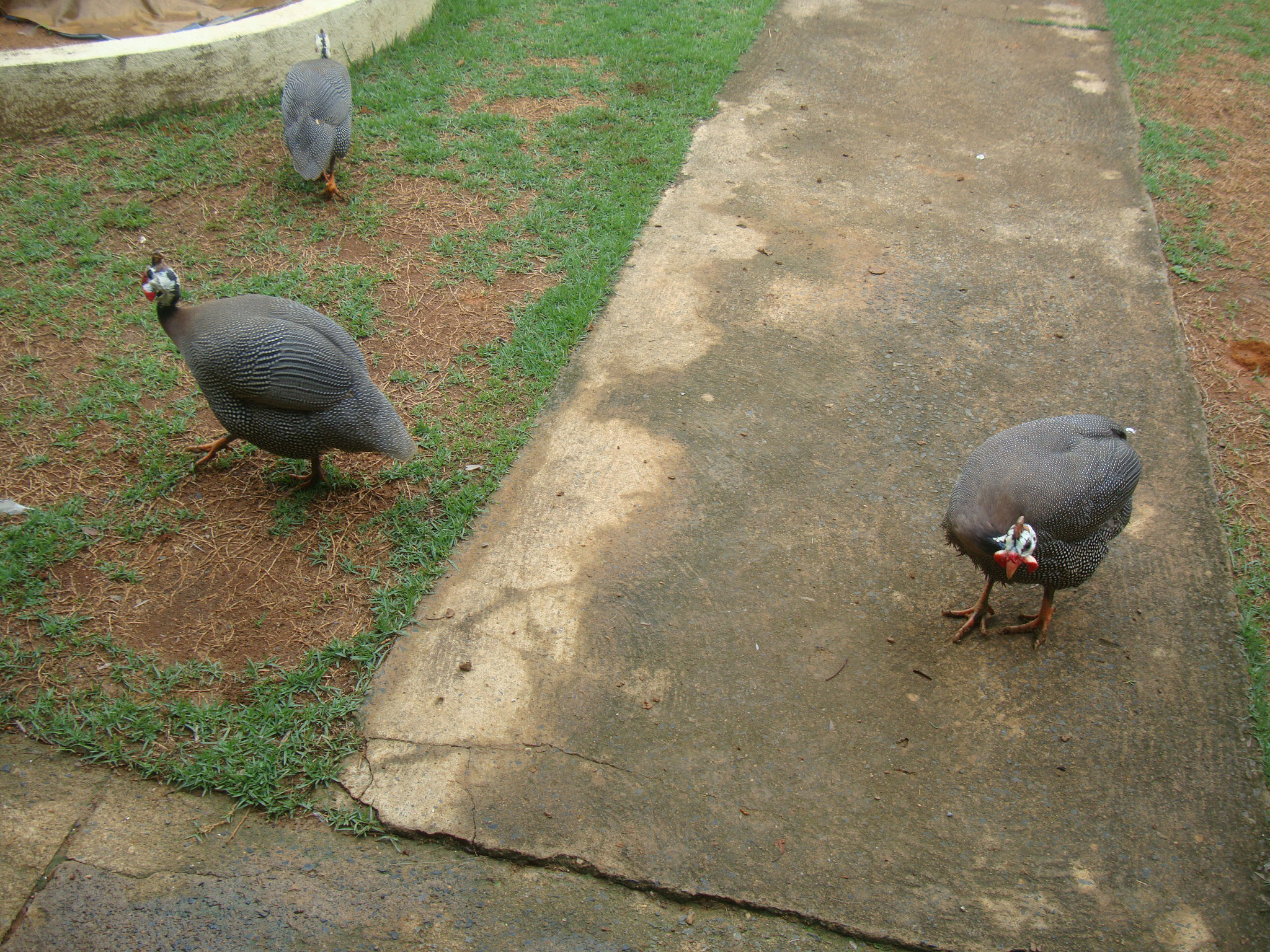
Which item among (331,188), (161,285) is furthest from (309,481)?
(331,188)

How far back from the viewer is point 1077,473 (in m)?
2.80

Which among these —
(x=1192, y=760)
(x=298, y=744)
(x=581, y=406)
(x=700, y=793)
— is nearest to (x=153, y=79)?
(x=581, y=406)

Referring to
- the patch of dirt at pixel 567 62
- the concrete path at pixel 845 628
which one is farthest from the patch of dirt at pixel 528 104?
the concrete path at pixel 845 628

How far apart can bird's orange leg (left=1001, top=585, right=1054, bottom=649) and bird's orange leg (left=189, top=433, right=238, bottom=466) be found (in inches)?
124

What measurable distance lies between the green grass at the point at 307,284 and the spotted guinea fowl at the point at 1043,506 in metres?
1.93

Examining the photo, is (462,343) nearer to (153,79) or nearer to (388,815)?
(388,815)

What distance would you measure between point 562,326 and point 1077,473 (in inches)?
101

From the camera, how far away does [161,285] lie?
10.5 feet

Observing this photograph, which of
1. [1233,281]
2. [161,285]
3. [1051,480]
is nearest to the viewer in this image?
[1051,480]

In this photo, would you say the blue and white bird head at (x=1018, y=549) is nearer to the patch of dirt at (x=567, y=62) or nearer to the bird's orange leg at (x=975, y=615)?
the bird's orange leg at (x=975, y=615)

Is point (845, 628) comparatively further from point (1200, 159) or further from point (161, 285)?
point (1200, 159)

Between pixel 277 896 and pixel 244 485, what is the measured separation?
179 centimetres

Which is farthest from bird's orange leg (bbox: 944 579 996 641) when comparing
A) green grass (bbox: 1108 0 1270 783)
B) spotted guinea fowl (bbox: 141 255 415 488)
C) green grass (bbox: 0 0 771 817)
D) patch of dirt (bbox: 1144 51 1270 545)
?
spotted guinea fowl (bbox: 141 255 415 488)

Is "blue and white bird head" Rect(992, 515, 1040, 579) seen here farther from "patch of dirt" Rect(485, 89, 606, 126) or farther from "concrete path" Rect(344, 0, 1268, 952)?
"patch of dirt" Rect(485, 89, 606, 126)
